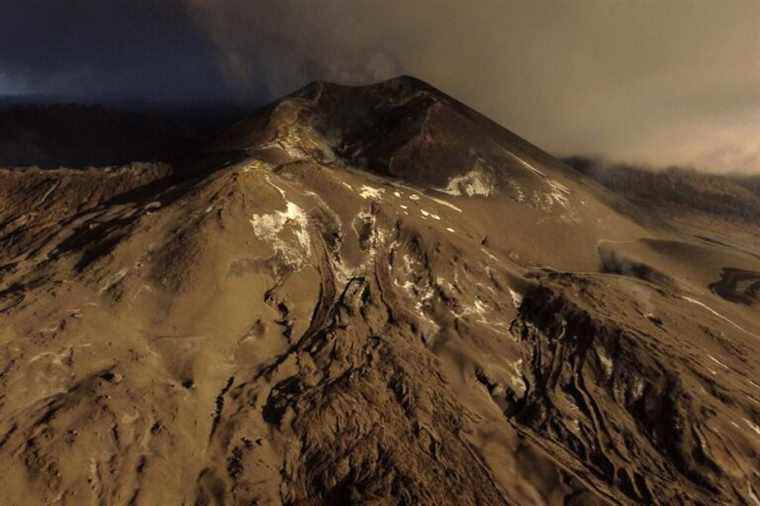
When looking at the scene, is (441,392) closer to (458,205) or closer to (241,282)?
(241,282)

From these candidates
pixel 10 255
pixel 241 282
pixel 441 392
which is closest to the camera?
pixel 441 392

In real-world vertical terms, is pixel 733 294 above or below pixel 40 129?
above

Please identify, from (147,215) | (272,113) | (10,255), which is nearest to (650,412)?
(147,215)

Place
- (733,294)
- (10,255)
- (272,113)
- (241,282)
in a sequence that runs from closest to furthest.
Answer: (241,282)
(10,255)
(733,294)
(272,113)

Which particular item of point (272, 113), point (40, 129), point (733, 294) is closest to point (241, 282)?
point (272, 113)

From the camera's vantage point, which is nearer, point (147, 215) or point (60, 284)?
point (60, 284)

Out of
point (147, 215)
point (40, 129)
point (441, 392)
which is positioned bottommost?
point (40, 129)
